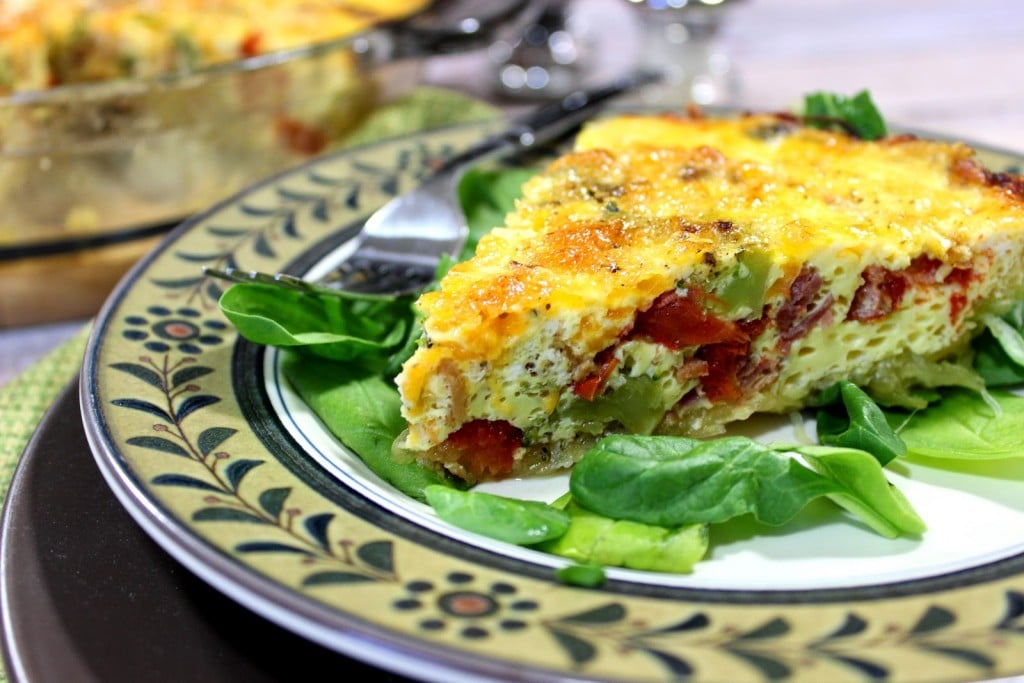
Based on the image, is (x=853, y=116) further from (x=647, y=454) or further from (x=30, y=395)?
(x=30, y=395)

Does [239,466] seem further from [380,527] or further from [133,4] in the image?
[133,4]

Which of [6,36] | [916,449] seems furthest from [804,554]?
[6,36]

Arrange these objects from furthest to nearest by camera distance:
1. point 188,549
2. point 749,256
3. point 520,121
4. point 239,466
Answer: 1. point 520,121
2. point 749,256
3. point 239,466
4. point 188,549

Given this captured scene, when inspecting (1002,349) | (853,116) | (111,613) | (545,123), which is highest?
(853,116)

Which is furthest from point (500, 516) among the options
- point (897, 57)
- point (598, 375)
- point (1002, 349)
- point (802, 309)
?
point (897, 57)

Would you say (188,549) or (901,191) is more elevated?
(901,191)

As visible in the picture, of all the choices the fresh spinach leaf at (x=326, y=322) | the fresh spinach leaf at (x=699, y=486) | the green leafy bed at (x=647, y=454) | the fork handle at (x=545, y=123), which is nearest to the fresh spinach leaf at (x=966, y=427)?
the green leafy bed at (x=647, y=454)

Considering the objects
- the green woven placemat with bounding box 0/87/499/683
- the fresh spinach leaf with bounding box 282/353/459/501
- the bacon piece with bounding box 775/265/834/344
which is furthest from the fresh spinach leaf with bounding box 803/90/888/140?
→ the green woven placemat with bounding box 0/87/499/683
